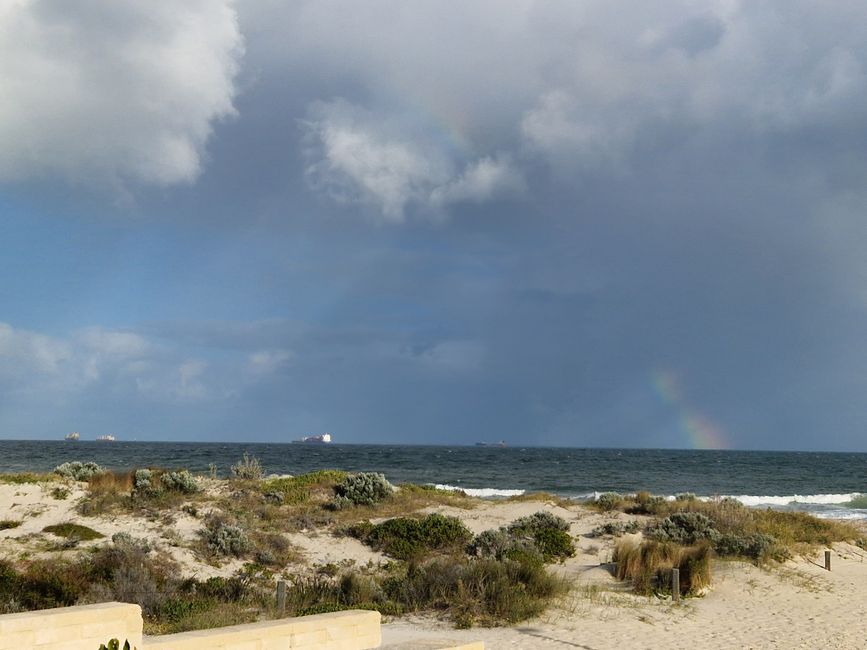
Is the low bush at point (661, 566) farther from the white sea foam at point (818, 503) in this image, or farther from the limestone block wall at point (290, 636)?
the white sea foam at point (818, 503)

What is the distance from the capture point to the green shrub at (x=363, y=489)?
26828 mm

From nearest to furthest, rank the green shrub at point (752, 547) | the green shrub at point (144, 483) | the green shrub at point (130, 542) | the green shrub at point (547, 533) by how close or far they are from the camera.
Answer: the green shrub at point (130, 542)
the green shrub at point (752, 547)
the green shrub at point (547, 533)
the green shrub at point (144, 483)

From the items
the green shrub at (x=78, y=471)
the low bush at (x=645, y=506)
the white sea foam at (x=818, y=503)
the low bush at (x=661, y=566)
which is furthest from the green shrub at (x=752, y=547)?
the green shrub at (x=78, y=471)

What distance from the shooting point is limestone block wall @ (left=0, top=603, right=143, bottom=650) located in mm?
6922

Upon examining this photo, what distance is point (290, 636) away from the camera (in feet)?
27.7

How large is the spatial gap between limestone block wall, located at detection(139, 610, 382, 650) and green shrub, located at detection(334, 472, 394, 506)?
17.6 m

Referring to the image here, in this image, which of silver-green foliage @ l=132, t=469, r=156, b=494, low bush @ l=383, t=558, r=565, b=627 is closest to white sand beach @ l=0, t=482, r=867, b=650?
low bush @ l=383, t=558, r=565, b=627

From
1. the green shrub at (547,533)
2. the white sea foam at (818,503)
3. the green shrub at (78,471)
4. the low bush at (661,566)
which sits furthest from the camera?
the white sea foam at (818,503)

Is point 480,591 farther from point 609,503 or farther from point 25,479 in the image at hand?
point 25,479

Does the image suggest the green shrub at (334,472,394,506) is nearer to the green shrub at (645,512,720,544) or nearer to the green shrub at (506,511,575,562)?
the green shrub at (506,511,575,562)

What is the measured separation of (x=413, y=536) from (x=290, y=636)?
12891mm

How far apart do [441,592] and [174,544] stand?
8.83m

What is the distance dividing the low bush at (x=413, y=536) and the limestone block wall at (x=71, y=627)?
12.8m

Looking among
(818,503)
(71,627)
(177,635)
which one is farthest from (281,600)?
(818,503)
